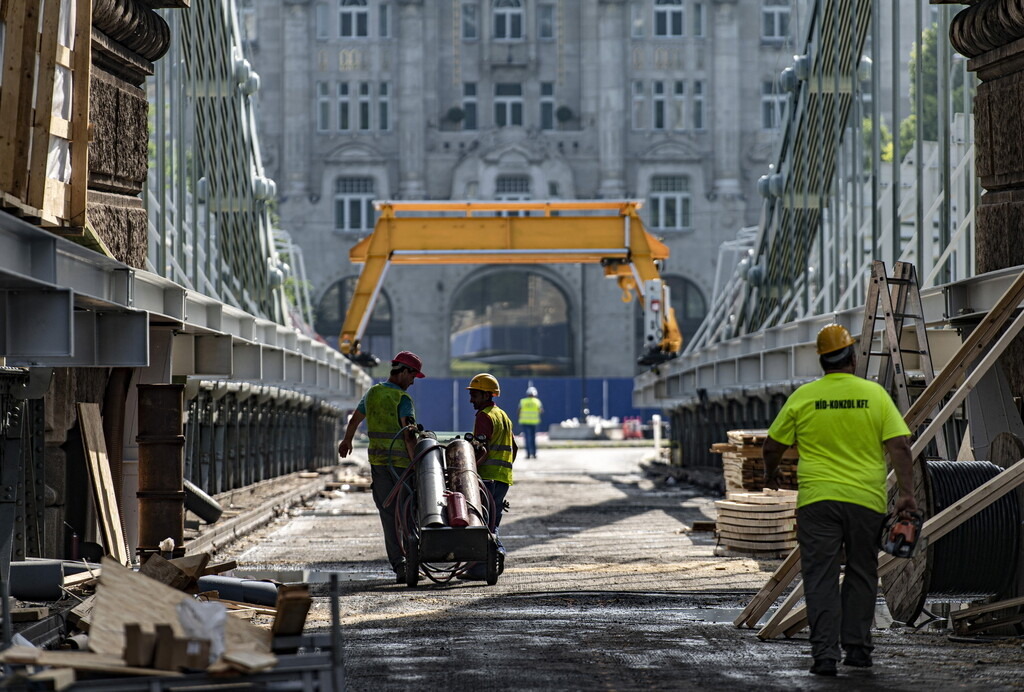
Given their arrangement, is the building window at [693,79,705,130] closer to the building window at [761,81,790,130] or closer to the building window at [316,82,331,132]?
the building window at [761,81,790,130]

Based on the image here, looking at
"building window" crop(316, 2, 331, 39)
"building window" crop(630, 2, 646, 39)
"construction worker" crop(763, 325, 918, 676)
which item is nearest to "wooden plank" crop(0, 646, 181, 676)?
"construction worker" crop(763, 325, 918, 676)

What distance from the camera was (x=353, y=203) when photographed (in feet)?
198

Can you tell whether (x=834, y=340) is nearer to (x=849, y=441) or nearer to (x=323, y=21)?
(x=849, y=441)

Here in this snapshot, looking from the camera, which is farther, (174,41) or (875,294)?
(174,41)

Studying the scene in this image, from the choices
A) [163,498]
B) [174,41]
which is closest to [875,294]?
[163,498]

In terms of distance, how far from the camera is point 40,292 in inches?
349

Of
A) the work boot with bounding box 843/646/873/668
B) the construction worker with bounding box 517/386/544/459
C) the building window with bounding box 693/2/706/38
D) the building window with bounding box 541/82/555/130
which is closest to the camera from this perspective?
the work boot with bounding box 843/646/873/668

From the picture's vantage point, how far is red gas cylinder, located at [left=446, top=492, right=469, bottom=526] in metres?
11.4

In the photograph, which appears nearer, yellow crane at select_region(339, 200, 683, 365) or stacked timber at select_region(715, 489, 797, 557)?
stacked timber at select_region(715, 489, 797, 557)

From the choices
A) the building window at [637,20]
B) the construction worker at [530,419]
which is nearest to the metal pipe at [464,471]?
the construction worker at [530,419]

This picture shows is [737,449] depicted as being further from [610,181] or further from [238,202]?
[610,181]

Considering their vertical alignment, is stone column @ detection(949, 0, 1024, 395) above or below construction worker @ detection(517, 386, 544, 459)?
above

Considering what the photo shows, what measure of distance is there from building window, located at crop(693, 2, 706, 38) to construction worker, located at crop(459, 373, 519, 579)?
50.4m

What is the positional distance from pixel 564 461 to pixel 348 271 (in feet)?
75.3
